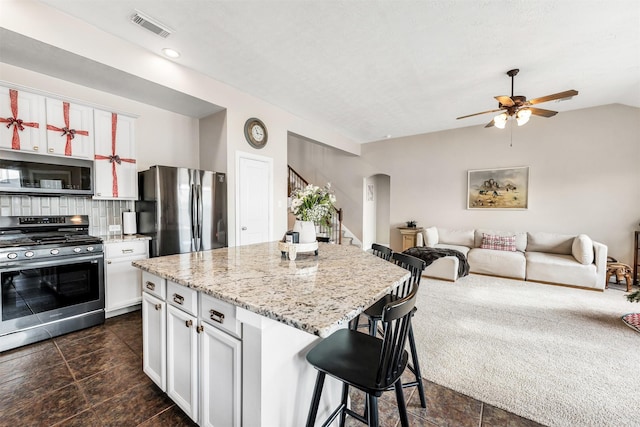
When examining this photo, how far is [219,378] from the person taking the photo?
1.29m

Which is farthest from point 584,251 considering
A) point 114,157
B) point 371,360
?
point 114,157

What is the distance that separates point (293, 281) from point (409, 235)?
528 centimetres

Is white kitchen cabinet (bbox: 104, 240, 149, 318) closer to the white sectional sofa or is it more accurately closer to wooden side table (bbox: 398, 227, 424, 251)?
the white sectional sofa

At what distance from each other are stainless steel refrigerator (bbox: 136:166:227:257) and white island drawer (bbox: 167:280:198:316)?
1.78 m

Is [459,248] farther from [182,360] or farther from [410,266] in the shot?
[182,360]

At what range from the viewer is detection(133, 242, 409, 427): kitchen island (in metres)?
1.07

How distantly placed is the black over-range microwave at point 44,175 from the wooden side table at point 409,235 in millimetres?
5633

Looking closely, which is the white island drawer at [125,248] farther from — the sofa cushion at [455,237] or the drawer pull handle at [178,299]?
the sofa cushion at [455,237]

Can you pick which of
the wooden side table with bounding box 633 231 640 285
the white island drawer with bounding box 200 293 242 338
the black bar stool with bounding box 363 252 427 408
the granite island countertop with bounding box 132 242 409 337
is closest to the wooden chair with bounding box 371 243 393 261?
the black bar stool with bounding box 363 252 427 408

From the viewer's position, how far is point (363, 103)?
4348mm

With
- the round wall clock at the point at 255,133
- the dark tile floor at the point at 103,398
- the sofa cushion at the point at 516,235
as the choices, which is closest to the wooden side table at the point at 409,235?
the sofa cushion at the point at 516,235

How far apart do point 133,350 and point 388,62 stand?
3926 mm

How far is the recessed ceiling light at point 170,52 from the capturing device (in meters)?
2.84

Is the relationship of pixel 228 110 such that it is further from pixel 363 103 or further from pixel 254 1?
pixel 363 103
